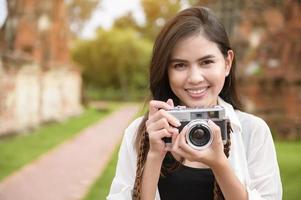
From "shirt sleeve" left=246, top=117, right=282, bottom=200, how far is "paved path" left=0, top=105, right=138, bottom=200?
4.77 metres

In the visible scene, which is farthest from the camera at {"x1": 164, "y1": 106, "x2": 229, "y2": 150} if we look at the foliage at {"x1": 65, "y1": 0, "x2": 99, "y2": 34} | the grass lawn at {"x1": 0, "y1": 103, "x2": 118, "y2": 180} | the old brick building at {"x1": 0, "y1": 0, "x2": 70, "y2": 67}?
the foliage at {"x1": 65, "y1": 0, "x2": 99, "y2": 34}

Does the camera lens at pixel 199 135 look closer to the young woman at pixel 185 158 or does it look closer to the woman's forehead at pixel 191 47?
the young woman at pixel 185 158

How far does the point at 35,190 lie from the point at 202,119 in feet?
18.3

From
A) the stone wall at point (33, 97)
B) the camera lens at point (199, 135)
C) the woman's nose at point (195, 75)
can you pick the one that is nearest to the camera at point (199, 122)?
the camera lens at point (199, 135)

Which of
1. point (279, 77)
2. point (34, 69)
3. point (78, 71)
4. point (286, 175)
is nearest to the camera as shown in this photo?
point (286, 175)

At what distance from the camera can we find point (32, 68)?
1462 cm

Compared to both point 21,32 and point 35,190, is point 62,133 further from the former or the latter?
point 35,190

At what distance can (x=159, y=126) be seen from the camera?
68.9 inches

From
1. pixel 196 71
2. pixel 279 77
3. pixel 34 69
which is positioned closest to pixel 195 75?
pixel 196 71

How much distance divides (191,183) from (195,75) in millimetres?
363

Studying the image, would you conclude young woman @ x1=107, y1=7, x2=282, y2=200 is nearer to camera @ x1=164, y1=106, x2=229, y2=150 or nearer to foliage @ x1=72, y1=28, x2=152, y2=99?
camera @ x1=164, y1=106, x2=229, y2=150

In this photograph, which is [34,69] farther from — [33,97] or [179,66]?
[179,66]

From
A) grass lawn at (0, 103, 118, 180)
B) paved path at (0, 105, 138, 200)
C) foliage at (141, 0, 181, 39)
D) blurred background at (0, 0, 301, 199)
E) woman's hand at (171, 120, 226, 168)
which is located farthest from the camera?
foliage at (141, 0, 181, 39)

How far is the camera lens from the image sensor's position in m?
1.68
